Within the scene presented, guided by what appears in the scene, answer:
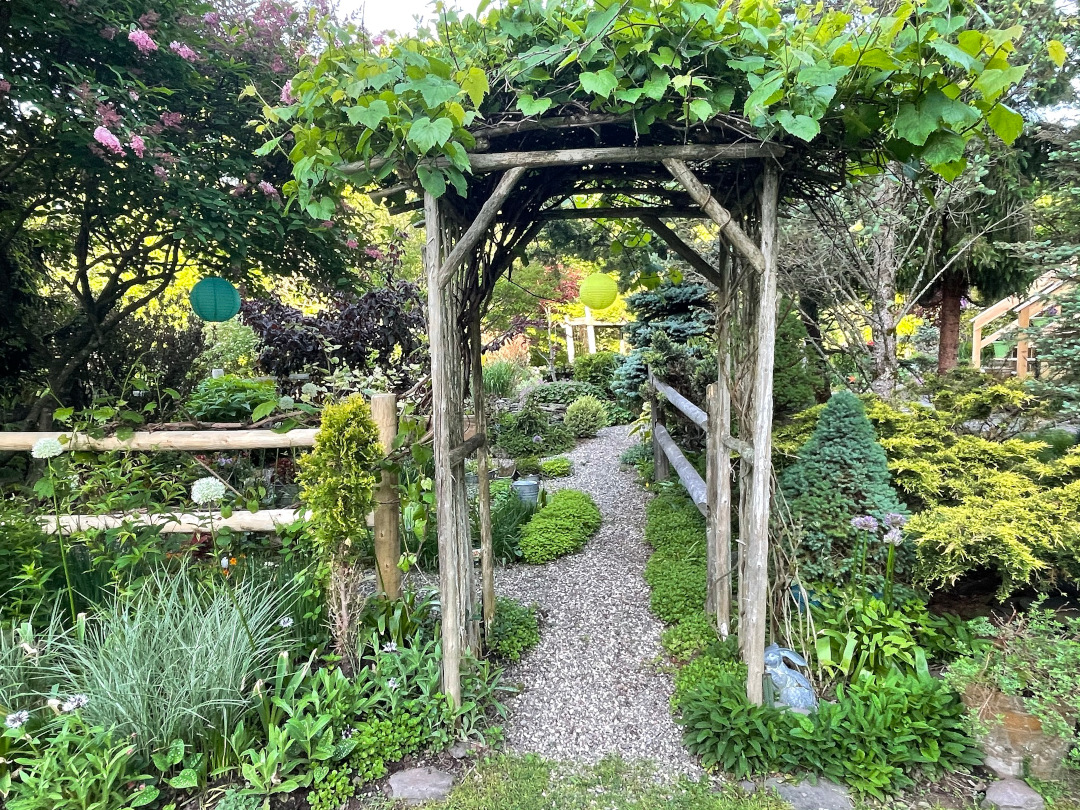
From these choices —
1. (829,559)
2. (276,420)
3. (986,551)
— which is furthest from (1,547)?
(986,551)

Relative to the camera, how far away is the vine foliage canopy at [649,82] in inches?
60.8

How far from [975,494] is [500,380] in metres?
6.97

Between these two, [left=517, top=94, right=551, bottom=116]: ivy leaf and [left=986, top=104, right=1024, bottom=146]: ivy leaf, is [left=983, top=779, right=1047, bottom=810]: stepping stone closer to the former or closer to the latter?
[left=986, top=104, right=1024, bottom=146]: ivy leaf

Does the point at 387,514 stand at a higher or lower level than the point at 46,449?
lower

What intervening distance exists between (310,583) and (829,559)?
8.85 feet

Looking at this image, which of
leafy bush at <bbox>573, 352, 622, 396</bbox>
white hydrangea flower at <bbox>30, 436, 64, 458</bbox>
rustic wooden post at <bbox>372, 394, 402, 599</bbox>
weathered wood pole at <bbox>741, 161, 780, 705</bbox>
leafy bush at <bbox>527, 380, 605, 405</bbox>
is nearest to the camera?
weathered wood pole at <bbox>741, 161, 780, 705</bbox>

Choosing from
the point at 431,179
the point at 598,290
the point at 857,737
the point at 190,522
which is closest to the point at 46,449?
the point at 190,522

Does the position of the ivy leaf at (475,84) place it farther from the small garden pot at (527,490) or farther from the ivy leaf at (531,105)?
the small garden pot at (527,490)

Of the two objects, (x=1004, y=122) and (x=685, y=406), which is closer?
(x=1004, y=122)

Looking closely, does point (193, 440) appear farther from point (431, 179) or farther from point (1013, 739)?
point (1013, 739)

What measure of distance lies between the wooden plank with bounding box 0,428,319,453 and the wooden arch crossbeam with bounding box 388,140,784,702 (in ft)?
3.12

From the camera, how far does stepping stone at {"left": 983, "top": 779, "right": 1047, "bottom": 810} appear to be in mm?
1814

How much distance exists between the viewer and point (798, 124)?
1.56 meters

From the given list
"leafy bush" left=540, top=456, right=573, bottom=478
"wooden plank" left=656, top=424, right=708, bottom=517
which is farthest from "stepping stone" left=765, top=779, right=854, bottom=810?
"leafy bush" left=540, top=456, right=573, bottom=478
